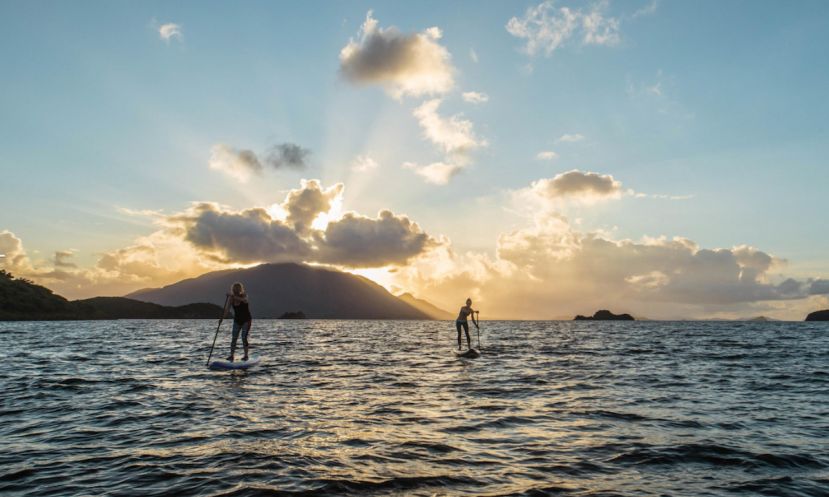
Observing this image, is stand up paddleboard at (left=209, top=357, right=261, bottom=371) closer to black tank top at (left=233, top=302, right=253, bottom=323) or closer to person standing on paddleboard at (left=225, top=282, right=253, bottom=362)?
person standing on paddleboard at (left=225, top=282, right=253, bottom=362)

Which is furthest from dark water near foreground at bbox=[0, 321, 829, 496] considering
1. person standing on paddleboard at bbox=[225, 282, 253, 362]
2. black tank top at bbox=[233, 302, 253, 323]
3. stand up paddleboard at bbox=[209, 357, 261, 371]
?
black tank top at bbox=[233, 302, 253, 323]

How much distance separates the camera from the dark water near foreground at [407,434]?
802cm

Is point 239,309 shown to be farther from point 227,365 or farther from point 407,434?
point 407,434

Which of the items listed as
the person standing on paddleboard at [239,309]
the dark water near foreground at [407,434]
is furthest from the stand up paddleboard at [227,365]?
the person standing on paddleboard at [239,309]

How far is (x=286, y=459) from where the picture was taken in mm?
9094

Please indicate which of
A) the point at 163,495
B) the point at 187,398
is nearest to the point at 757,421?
the point at 163,495

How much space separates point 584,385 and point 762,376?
10.4 metres

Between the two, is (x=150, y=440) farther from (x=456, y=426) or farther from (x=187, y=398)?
(x=456, y=426)

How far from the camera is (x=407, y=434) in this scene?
36.6 ft

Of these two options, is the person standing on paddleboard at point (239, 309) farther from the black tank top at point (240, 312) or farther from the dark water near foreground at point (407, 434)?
the dark water near foreground at point (407, 434)

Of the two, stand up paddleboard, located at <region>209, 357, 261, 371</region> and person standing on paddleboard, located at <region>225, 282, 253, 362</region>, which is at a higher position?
person standing on paddleboard, located at <region>225, 282, 253, 362</region>

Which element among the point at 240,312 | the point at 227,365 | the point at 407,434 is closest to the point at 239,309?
the point at 240,312

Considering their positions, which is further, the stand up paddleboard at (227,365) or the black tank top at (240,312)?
the black tank top at (240,312)

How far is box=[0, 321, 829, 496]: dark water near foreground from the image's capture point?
8.02 m
